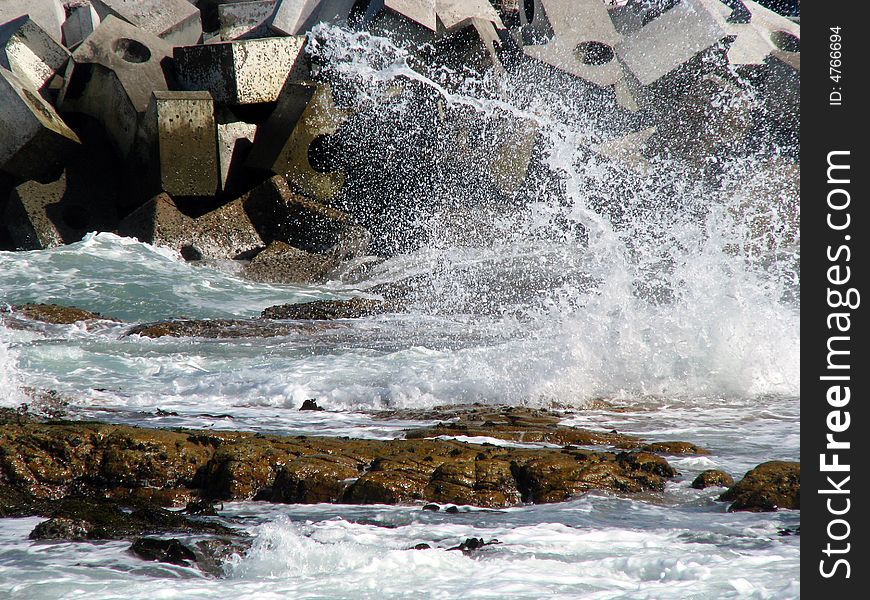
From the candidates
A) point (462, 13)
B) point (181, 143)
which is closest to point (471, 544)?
point (181, 143)

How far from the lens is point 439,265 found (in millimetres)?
11695

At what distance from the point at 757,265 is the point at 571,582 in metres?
7.14

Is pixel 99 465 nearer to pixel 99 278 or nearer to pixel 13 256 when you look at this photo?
pixel 99 278

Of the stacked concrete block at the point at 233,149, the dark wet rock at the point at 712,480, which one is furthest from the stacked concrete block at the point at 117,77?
the dark wet rock at the point at 712,480

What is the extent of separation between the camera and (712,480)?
3.86 m

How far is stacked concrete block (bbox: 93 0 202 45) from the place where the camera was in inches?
572

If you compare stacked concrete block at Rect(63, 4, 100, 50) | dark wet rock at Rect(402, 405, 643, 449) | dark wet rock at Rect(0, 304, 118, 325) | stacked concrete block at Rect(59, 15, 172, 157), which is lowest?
dark wet rock at Rect(402, 405, 643, 449)

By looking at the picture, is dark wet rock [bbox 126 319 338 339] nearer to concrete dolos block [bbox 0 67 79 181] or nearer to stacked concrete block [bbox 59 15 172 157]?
concrete dolos block [bbox 0 67 79 181]

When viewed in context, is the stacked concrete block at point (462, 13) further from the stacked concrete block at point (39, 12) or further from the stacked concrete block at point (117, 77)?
the stacked concrete block at point (39, 12)

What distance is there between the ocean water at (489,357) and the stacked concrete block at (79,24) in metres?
3.70

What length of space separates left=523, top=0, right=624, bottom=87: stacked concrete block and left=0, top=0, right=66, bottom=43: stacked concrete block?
6.99 m

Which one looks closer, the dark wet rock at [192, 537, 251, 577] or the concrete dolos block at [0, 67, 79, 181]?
the dark wet rock at [192, 537, 251, 577]

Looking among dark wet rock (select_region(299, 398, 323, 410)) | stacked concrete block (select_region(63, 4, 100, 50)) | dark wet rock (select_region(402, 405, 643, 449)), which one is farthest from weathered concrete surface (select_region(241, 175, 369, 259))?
dark wet rock (select_region(402, 405, 643, 449))
